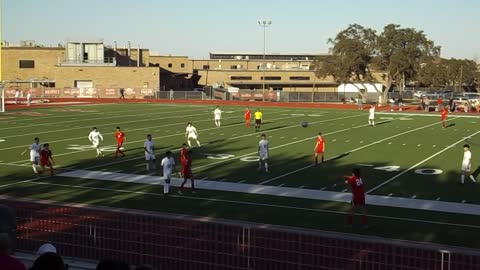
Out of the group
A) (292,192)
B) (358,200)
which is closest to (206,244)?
(358,200)

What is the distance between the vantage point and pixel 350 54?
235 ft

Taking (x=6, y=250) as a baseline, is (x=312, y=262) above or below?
below

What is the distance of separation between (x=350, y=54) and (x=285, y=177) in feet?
180

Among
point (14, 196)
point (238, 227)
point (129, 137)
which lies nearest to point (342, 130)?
point (129, 137)

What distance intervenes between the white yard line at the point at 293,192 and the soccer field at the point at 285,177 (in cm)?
3

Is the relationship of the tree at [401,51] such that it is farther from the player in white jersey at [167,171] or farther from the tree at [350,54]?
the player in white jersey at [167,171]

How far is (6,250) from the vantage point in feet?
17.4

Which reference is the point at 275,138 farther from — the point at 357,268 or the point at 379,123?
the point at 357,268

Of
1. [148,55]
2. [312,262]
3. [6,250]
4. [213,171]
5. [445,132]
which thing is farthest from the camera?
[148,55]

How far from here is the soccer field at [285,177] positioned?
14.0 metres

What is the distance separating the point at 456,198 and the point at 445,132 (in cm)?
1960

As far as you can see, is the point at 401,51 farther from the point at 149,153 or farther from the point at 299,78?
the point at 149,153

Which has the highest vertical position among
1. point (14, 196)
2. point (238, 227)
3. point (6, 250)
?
point (6, 250)

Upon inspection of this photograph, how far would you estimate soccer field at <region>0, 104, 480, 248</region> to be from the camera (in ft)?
45.9
